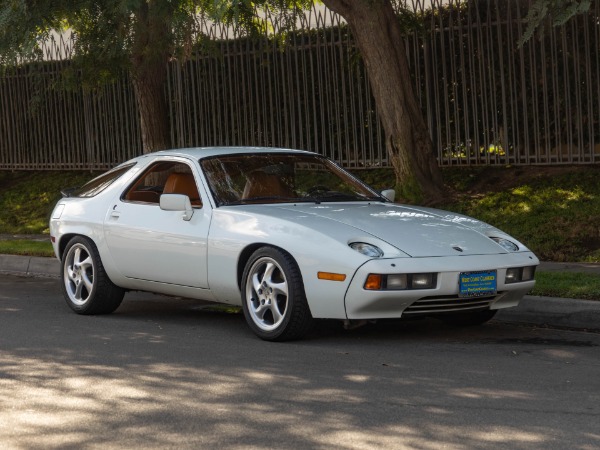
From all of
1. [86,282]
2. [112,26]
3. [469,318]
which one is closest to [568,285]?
[469,318]

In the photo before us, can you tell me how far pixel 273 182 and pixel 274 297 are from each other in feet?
4.34

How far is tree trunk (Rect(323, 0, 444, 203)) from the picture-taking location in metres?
14.9

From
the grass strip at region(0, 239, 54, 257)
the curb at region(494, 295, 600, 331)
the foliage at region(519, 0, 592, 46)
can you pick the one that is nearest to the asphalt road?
the curb at region(494, 295, 600, 331)

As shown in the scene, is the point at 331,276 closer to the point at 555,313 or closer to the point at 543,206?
the point at 555,313

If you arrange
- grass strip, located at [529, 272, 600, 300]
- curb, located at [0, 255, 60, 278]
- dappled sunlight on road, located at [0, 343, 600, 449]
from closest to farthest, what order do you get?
dappled sunlight on road, located at [0, 343, 600, 449] < grass strip, located at [529, 272, 600, 300] < curb, located at [0, 255, 60, 278]

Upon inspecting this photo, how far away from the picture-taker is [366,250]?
26.8 ft

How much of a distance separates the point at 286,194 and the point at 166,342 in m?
1.61

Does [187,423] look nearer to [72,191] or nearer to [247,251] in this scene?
[247,251]

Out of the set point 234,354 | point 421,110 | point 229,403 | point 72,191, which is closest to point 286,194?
point 234,354

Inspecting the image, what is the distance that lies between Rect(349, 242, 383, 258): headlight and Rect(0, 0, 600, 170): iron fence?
758 centimetres

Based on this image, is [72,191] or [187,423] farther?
[72,191]

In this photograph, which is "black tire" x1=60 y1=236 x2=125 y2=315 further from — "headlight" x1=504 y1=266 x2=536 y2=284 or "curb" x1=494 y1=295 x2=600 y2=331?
"headlight" x1=504 y1=266 x2=536 y2=284

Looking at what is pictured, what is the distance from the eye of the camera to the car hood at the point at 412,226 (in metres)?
8.28

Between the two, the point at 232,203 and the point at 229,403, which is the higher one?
the point at 232,203
